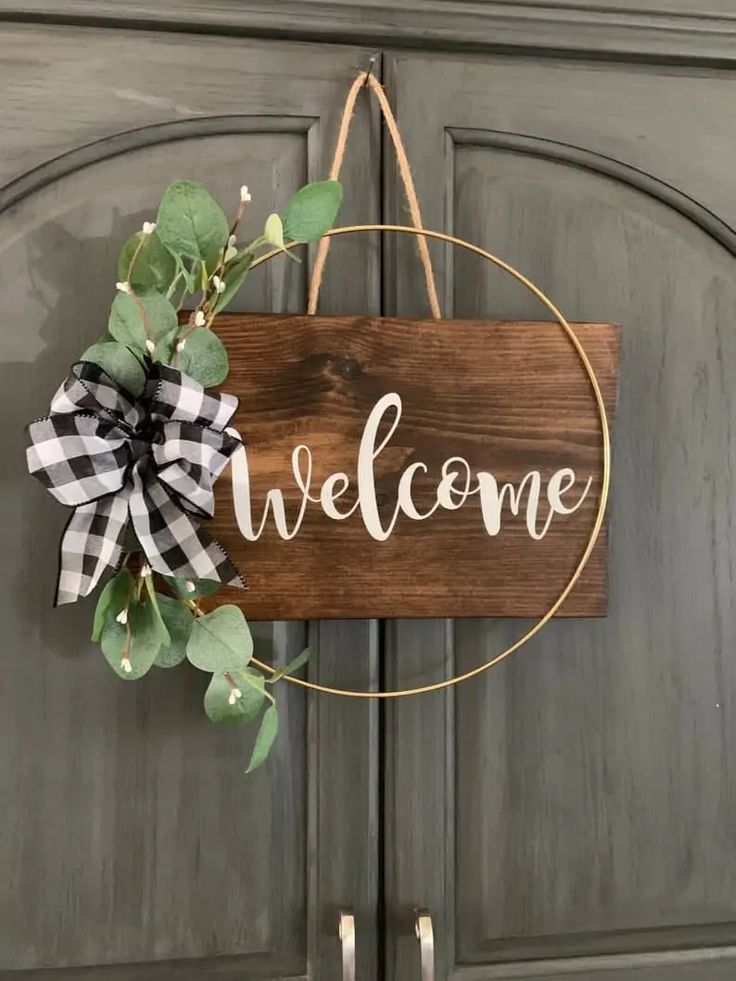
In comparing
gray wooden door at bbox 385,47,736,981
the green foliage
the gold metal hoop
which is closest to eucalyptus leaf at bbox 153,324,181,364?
the green foliage

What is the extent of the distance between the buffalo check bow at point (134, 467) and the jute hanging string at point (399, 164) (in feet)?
0.56

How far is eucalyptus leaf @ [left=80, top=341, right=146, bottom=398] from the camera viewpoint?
2.29 ft

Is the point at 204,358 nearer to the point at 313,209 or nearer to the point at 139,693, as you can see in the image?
the point at 313,209

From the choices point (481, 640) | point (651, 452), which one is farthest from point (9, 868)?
point (651, 452)

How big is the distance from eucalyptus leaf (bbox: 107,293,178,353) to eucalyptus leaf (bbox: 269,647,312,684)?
0.27 m

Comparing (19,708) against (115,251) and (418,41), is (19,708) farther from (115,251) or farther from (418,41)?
(418,41)

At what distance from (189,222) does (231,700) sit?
36cm

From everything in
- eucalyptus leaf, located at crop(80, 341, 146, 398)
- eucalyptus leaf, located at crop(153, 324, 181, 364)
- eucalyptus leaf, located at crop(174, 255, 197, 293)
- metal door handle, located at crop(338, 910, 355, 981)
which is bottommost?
metal door handle, located at crop(338, 910, 355, 981)

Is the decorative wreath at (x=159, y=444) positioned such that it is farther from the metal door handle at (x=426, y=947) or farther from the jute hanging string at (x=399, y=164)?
the metal door handle at (x=426, y=947)

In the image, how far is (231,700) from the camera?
0.72 meters

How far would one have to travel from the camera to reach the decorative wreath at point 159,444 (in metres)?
0.68

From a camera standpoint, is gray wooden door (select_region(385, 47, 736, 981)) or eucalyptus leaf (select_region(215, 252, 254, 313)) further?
gray wooden door (select_region(385, 47, 736, 981))

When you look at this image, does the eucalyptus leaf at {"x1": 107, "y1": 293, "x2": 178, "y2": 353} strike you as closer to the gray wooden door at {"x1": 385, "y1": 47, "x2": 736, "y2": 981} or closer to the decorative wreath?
the decorative wreath

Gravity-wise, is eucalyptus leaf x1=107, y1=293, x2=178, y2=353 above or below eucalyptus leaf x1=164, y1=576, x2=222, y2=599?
above
